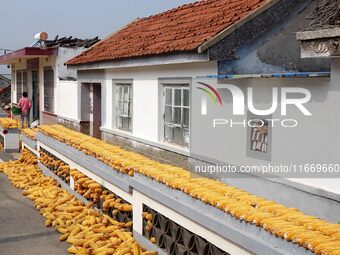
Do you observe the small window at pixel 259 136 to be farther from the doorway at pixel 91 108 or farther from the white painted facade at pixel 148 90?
the doorway at pixel 91 108

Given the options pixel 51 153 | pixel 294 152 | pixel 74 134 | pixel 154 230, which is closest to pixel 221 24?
pixel 294 152

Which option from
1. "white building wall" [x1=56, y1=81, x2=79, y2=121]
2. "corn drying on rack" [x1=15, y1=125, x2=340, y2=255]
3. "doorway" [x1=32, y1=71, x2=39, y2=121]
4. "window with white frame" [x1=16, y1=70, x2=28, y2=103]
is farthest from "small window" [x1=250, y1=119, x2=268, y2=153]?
"window with white frame" [x1=16, y1=70, x2=28, y2=103]

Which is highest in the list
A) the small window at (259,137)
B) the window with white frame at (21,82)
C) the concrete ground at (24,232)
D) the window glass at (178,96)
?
the window with white frame at (21,82)

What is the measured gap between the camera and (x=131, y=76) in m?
9.66

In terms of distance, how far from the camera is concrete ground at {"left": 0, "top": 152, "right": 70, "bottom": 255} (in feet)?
25.3

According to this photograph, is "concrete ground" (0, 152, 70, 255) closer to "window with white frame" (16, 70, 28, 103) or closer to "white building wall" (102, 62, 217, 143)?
"white building wall" (102, 62, 217, 143)

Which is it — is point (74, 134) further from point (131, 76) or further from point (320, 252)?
point (320, 252)

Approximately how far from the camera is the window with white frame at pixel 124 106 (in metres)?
10.0

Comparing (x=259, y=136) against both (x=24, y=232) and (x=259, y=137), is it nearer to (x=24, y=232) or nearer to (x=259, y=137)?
(x=259, y=137)

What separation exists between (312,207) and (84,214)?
17.2 feet

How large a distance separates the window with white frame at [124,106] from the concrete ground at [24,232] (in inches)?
104

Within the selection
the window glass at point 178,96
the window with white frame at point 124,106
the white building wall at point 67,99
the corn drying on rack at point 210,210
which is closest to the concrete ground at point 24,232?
the corn drying on rack at point 210,210

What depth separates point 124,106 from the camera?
10266mm

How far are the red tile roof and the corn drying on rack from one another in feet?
6.45
